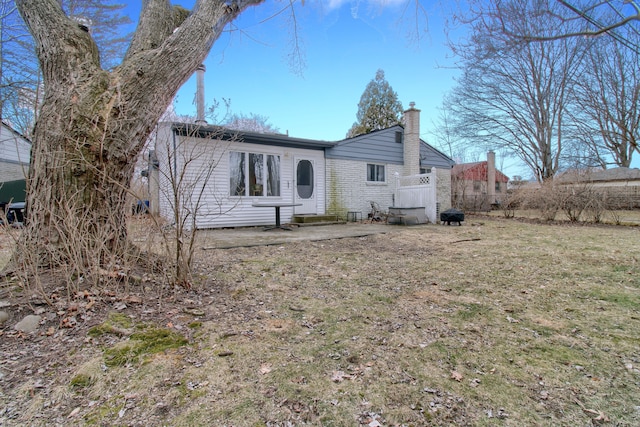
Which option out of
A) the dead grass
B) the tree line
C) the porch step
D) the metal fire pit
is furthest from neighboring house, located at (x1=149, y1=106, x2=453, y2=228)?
the dead grass

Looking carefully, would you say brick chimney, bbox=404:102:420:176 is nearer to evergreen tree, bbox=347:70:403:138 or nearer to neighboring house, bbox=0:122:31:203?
neighboring house, bbox=0:122:31:203

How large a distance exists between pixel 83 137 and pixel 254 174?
6699 millimetres

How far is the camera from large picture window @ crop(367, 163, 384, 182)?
476 inches

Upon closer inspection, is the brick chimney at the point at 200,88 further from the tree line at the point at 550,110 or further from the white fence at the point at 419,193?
the tree line at the point at 550,110

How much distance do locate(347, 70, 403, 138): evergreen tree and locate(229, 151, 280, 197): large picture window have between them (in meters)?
19.2

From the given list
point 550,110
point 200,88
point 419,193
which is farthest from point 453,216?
point 550,110

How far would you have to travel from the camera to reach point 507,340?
2279 mm

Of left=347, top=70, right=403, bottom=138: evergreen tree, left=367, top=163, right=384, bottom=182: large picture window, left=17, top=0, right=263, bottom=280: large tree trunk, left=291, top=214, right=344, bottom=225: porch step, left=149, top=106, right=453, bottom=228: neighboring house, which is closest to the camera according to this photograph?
left=17, top=0, right=263, bottom=280: large tree trunk

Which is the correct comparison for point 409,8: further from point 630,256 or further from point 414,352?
point 630,256

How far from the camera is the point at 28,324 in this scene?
2.26 metres

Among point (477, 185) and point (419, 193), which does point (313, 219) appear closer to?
point (419, 193)

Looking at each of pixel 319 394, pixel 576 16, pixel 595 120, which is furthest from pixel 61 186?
pixel 595 120

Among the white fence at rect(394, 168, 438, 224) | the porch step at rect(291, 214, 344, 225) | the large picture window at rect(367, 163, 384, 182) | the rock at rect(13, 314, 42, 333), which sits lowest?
the rock at rect(13, 314, 42, 333)

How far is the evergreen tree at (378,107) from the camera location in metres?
27.7
